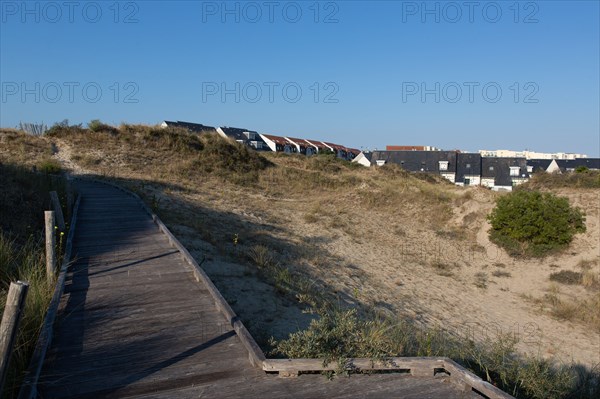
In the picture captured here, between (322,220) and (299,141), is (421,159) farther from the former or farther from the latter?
(322,220)

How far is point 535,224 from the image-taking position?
1608 centimetres

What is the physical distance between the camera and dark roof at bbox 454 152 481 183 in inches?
2245

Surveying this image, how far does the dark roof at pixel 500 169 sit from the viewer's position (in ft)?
183

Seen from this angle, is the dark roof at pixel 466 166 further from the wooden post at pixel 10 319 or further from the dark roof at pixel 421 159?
the wooden post at pixel 10 319

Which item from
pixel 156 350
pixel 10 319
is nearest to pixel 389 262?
pixel 156 350

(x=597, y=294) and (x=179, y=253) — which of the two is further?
(x=597, y=294)

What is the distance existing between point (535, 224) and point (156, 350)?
51.0 feet

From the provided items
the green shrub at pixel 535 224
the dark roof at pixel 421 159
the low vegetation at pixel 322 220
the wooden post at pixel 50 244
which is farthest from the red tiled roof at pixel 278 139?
the wooden post at pixel 50 244

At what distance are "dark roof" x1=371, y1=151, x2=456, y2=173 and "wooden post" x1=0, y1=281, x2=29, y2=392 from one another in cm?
5904

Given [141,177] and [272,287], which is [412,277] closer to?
[272,287]

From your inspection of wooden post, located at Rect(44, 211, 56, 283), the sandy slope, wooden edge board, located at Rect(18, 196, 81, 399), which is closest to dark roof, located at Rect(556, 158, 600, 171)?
the sandy slope

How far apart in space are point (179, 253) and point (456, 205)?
17014mm

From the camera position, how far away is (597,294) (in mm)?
12180

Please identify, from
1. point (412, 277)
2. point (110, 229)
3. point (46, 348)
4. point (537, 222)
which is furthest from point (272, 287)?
point (537, 222)
